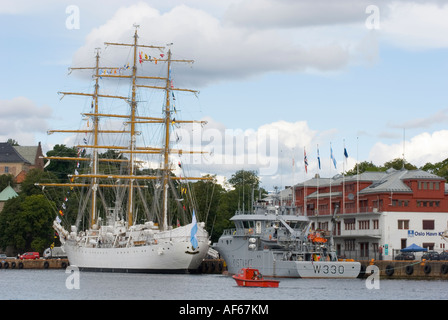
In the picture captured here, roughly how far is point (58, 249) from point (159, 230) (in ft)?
137

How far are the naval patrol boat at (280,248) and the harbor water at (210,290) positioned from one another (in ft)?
5.89

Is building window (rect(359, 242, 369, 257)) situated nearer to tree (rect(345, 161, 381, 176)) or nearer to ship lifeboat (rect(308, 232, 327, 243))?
ship lifeboat (rect(308, 232, 327, 243))

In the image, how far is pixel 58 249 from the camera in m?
145

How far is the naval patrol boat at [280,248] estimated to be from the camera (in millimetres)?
85500

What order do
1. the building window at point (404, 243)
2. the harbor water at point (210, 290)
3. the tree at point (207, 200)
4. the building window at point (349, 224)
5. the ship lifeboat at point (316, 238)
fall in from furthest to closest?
the tree at point (207, 200), the building window at point (349, 224), the building window at point (404, 243), the ship lifeboat at point (316, 238), the harbor water at point (210, 290)

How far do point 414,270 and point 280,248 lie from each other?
1315cm

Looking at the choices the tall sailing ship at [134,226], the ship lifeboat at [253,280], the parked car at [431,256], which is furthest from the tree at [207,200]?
the ship lifeboat at [253,280]

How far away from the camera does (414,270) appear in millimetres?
88500

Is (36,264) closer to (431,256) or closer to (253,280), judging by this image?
(431,256)

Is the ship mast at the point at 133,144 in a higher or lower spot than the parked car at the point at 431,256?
higher

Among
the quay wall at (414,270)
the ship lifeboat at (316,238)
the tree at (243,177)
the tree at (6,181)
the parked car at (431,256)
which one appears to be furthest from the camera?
the tree at (6,181)

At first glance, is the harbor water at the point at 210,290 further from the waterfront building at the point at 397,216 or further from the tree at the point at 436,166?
the tree at the point at 436,166
